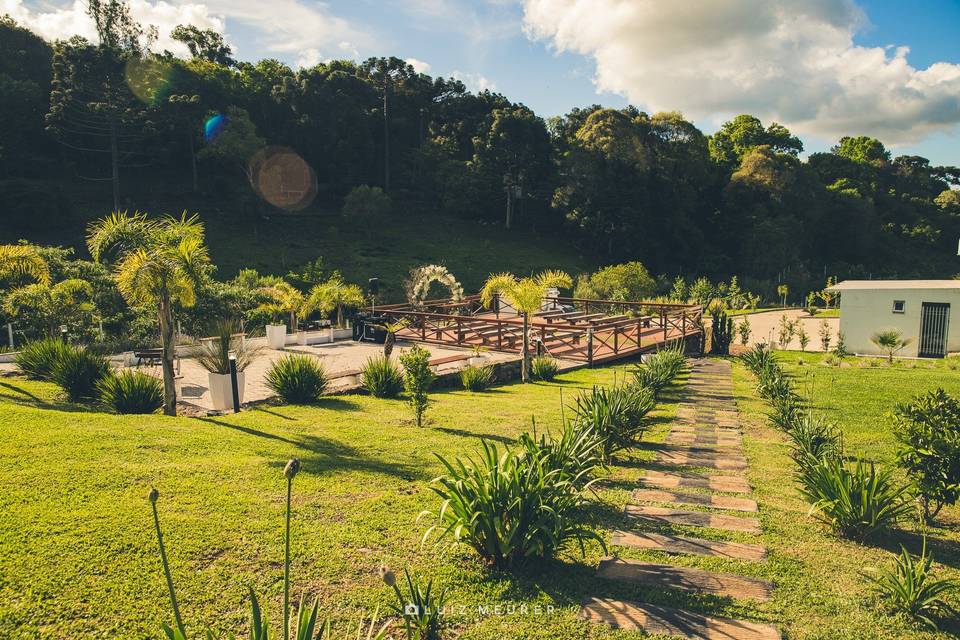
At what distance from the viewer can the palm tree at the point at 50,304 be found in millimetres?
12266

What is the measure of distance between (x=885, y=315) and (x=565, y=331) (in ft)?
35.1

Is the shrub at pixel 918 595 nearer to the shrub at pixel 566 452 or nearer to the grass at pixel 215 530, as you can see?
the grass at pixel 215 530

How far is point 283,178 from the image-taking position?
40.6 metres

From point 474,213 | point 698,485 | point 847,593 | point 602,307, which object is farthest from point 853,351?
point 474,213

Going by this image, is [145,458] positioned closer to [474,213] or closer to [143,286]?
[143,286]

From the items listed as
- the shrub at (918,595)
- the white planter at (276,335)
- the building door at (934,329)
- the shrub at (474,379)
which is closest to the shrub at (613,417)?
the shrub at (918,595)

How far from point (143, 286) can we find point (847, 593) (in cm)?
829

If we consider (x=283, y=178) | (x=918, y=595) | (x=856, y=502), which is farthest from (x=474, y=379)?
(x=283, y=178)

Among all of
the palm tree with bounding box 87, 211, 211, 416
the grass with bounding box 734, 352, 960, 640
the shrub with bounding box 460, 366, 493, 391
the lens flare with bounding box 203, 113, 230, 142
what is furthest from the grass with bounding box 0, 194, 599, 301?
the grass with bounding box 734, 352, 960, 640

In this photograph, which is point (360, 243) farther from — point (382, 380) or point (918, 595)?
point (918, 595)

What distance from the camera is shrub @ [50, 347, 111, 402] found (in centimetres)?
848

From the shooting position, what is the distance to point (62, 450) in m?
5.38

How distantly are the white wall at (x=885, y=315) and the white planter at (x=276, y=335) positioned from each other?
17.1 meters

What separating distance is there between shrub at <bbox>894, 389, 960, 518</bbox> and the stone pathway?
1.15m
